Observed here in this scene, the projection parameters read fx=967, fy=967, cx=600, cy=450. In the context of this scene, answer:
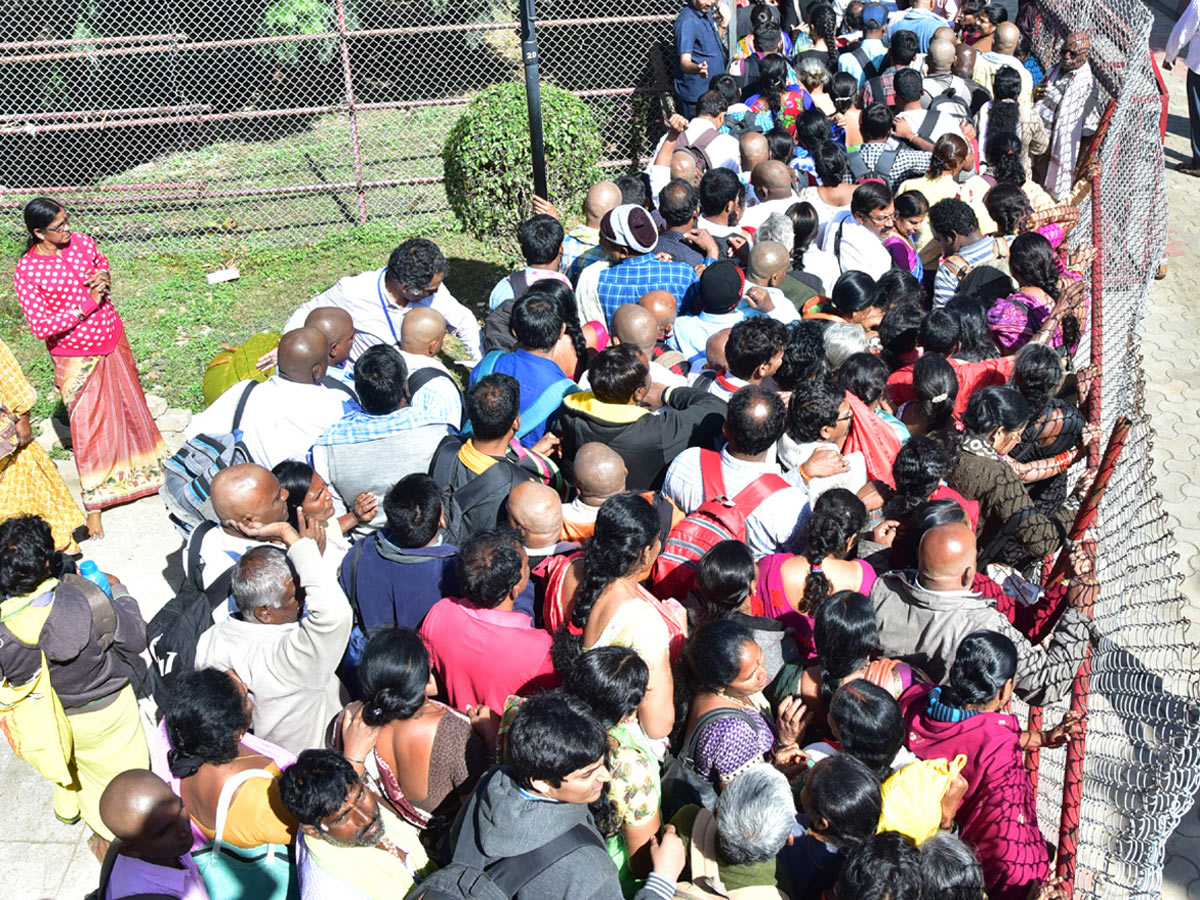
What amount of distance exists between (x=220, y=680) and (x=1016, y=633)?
280 centimetres

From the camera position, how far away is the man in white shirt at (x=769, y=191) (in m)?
6.29

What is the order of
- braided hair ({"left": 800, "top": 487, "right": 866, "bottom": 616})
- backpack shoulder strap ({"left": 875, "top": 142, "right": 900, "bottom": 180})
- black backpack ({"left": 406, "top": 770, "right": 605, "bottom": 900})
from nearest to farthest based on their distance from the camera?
1. black backpack ({"left": 406, "top": 770, "right": 605, "bottom": 900})
2. braided hair ({"left": 800, "top": 487, "right": 866, "bottom": 616})
3. backpack shoulder strap ({"left": 875, "top": 142, "right": 900, "bottom": 180})

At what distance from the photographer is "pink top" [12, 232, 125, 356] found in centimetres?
564

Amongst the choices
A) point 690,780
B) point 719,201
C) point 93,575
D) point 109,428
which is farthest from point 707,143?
point 690,780

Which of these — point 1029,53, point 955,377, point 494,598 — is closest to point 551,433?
point 494,598

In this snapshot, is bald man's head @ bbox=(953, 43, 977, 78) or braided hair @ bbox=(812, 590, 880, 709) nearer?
braided hair @ bbox=(812, 590, 880, 709)

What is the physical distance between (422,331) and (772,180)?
2.68 meters

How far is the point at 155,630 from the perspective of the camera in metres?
3.79

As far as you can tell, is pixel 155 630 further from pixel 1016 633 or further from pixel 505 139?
pixel 505 139

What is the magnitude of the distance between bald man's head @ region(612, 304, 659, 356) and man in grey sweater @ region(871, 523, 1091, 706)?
1.81 metres

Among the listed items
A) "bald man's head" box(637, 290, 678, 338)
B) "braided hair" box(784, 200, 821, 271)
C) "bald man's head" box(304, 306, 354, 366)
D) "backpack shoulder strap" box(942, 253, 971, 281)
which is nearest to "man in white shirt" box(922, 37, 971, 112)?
"braided hair" box(784, 200, 821, 271)

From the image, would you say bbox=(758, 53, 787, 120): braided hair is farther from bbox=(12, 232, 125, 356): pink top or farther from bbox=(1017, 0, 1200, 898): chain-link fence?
bbox=(12, 232, 125, 356): pink top

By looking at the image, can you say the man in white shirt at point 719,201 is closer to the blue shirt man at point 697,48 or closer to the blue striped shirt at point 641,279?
the blue striped shirt at point 641,279

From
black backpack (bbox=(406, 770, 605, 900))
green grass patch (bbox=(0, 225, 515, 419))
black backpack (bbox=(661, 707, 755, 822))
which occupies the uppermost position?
black backpack (bbox=(406, 770, 605, 900))
